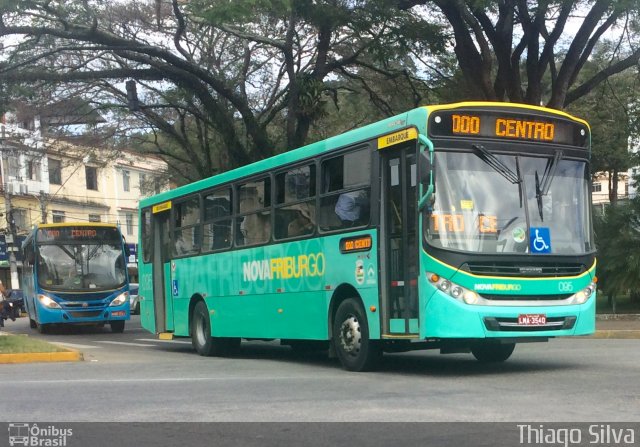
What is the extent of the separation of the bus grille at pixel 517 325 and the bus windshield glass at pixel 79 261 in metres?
16.9

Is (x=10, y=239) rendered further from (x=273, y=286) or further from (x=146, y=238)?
(x=273, y=286)

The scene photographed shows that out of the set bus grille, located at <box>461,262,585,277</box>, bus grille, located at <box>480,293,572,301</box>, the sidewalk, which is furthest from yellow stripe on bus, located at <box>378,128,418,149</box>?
the sidewalk

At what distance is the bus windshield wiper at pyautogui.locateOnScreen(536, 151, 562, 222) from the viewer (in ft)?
32.5

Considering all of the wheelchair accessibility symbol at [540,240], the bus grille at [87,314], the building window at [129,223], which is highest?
the building window at [129,223]

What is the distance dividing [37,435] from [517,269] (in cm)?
574

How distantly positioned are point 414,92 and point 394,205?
1537cm

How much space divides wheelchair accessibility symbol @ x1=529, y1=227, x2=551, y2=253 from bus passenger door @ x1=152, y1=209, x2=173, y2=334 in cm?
928

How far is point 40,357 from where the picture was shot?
539 inches

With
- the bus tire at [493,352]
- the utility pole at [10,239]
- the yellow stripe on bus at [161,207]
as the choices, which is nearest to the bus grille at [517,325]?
the bus tire at [493,352]

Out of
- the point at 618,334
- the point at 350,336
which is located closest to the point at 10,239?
the point at 618,334

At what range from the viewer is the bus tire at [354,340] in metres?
10.6

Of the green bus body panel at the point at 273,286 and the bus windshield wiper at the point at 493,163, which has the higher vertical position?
the bus windshield wiper at the point at 493,163

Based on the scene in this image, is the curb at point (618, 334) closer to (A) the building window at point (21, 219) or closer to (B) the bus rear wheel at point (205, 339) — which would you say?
(B) the bus rear wheel at point (205, 339)

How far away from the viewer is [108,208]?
190 feet
